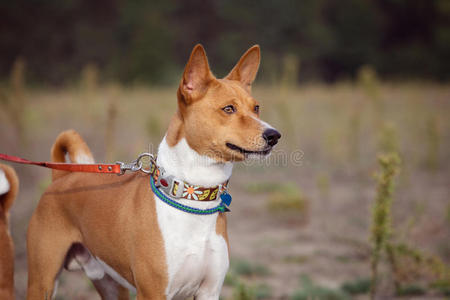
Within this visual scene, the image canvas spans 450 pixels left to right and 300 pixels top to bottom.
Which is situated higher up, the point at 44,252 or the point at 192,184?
the point at 192,184

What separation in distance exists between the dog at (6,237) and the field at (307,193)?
1.38 metres

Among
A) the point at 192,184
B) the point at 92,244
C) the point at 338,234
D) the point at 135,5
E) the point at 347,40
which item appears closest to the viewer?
the point at 192,184

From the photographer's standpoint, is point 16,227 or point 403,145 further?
point 403,145

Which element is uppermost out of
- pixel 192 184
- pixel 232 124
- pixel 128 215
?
pixel 232 124

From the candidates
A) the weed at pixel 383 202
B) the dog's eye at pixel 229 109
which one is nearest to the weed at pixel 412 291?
the weed at pixel 383 202

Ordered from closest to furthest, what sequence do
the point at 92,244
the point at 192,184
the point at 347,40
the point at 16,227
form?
the point at 192,184 < the point at 92,244 < the point at 16,227 < the point at 347,40

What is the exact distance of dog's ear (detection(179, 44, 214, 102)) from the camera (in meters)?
2.29

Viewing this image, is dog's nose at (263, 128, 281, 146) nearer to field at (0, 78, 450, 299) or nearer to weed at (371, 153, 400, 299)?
field at (0, 78, 450, 299)

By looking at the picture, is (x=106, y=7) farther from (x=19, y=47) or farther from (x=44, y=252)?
(x=44, y=252)

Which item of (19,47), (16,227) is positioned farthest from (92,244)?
(19,47)

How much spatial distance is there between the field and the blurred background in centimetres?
3

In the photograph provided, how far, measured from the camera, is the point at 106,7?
97.9ft

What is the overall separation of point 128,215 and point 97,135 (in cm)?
733

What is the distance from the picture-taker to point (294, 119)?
10.7m
